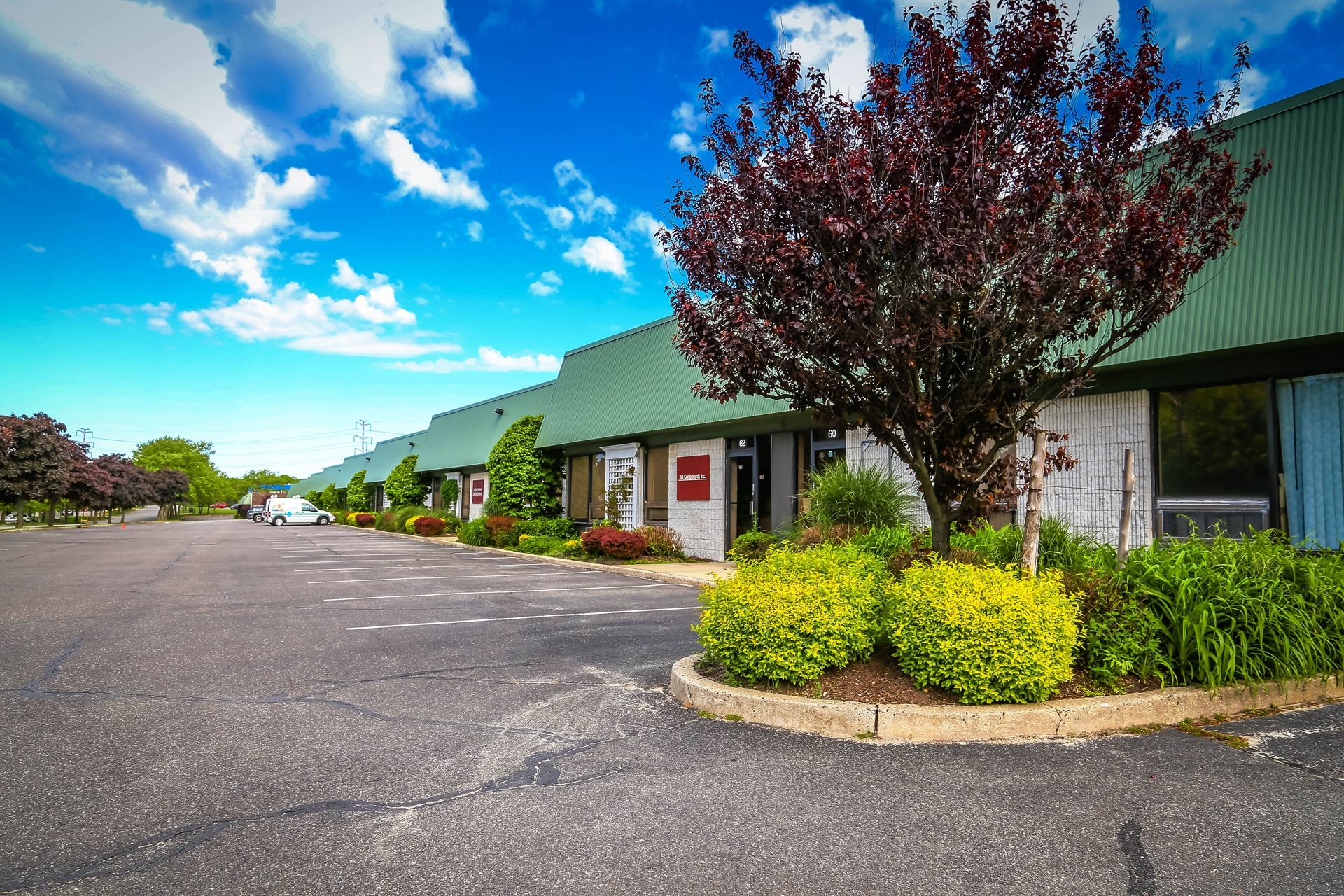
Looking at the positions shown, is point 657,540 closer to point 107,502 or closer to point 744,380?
point 744,380

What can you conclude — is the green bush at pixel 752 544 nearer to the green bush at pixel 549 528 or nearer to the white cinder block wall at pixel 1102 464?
the white cinder block wall at pixel 1102 464

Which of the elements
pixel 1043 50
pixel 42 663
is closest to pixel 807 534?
pixel 1043 50

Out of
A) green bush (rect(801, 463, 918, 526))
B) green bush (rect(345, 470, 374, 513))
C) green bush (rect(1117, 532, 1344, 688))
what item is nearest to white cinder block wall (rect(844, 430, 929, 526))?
green bush (rect(801, 463, 918, 526))

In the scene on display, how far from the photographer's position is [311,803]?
4.03 metres

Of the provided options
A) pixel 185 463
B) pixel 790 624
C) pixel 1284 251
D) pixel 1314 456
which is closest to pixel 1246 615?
pixel 790 624

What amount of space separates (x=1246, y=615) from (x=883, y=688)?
279cm

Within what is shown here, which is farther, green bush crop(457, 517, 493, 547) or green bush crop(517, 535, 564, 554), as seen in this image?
green bush crop(457, 517, 493, 547)

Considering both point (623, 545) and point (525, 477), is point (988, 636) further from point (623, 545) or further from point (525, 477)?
point (525, 477)

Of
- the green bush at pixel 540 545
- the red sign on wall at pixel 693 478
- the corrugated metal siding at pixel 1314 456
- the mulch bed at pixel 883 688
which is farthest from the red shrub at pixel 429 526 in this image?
the corrugated metal siding at pixel 1314 456

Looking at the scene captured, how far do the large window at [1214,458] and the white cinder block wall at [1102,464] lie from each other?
0.25 m

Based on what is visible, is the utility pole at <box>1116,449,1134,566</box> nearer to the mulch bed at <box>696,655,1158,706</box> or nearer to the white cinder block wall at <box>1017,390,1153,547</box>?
the mulch bed at <box>696,655,1158,706</box>

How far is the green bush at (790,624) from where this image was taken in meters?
5.63

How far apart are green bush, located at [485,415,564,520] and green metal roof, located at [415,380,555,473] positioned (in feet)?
4.80

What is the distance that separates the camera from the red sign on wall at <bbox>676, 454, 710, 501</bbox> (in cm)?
1980
